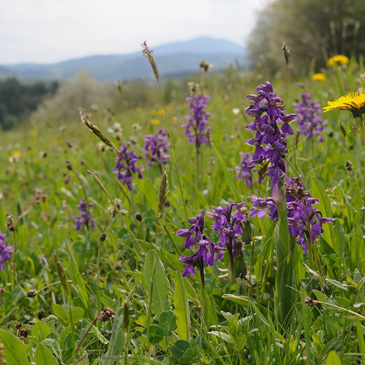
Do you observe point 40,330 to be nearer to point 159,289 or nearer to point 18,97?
point 159,289

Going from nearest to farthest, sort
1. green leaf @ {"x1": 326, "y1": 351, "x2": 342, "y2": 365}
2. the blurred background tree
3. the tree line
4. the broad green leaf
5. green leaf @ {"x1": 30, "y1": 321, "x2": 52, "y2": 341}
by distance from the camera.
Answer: green leaf @ {"x1": 326, "y1": 351, "x2": 342, "y2": 365} → green leaf @ {"x1": 30, "y1": 321, "x2": 52, "y2": 341} → the broad green leaf → the blurred background tree → the tree line

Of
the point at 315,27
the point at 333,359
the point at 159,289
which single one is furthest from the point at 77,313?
the point at 315,27

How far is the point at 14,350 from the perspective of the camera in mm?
1513

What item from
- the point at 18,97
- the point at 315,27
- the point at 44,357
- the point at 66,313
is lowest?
the point at 66,313

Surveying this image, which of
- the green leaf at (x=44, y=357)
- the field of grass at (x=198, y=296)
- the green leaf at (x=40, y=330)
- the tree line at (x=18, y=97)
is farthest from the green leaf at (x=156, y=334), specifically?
the tree line at (x=18, y=97)

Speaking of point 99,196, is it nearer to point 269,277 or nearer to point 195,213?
point 195,213

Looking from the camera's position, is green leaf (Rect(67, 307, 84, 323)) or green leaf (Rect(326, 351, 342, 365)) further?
green leaf (Rect(67, 307, 84, 323))

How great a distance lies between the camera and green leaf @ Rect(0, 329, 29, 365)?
150cm

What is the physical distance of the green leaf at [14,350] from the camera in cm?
150

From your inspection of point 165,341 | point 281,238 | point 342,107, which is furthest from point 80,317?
point 342,107

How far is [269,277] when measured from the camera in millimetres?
1911

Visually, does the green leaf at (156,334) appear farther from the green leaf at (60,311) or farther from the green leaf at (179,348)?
the green leaf at (60,311)

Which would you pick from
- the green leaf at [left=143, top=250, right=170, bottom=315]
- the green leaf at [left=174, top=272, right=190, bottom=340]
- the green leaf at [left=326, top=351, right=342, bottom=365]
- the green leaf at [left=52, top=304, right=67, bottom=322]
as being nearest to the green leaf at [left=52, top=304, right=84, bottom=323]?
the green leaf at [left=52, top=304, right=67, bottom=322]

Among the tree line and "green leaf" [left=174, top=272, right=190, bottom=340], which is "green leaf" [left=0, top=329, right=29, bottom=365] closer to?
"green leaf" [left=174, top=272, right=190, bottom=340]
